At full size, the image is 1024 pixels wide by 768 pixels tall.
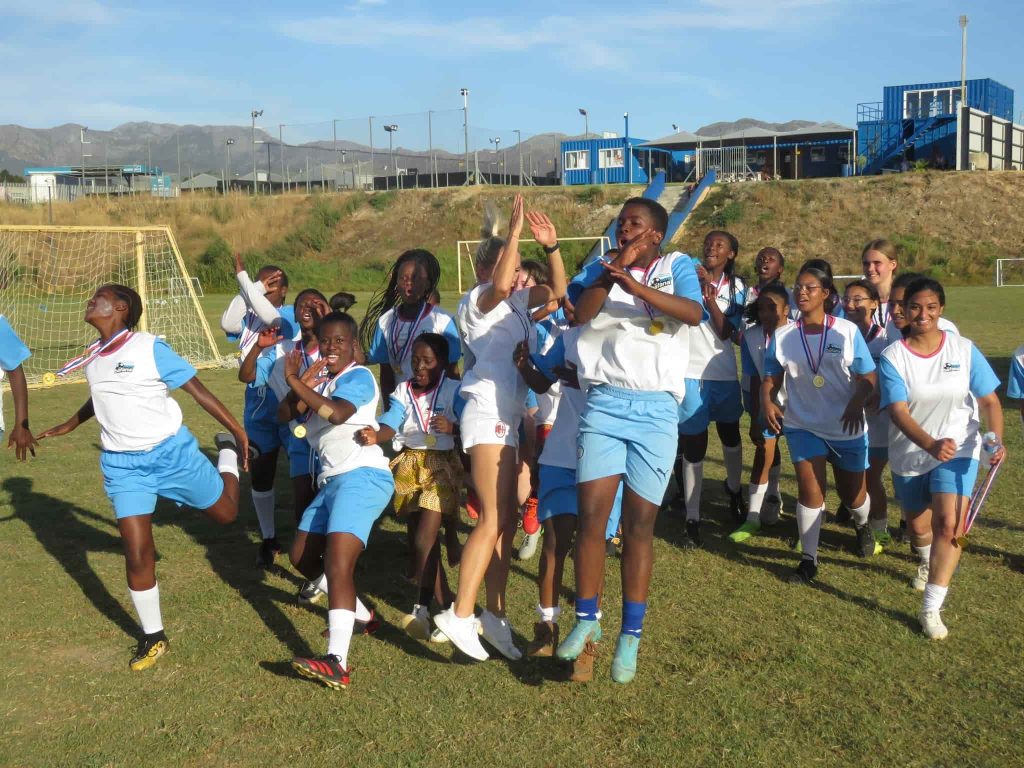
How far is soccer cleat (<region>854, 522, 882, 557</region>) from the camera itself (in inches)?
262

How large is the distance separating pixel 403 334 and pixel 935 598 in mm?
3256

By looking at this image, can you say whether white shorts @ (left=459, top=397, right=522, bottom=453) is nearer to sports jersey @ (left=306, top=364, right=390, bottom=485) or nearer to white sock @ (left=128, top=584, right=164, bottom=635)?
sports jersey @ (left=306, top=364, right=390, bottom=485)

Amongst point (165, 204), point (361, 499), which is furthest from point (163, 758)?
point (165, 204)

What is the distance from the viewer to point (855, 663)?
15.9 ft

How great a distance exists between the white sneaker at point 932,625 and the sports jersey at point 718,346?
2586 mm

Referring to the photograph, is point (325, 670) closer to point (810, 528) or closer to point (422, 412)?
point (422, 412)

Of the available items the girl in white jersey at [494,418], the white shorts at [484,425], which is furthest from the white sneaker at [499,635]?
the white shorts at [484,425]

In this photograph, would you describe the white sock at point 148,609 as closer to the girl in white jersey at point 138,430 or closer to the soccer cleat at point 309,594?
the girl in white jersey at point 138,430

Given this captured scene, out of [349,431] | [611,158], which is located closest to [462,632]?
[349,431]

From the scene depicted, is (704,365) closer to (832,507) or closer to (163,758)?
(832,507)

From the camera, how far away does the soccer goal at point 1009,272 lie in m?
38.4

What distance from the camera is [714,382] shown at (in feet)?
24.5

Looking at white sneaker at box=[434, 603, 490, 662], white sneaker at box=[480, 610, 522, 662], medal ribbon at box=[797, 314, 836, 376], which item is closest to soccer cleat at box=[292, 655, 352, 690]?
white sneaker at box=[434, 603, 490, 662]

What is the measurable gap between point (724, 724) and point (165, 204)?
51970 mm
